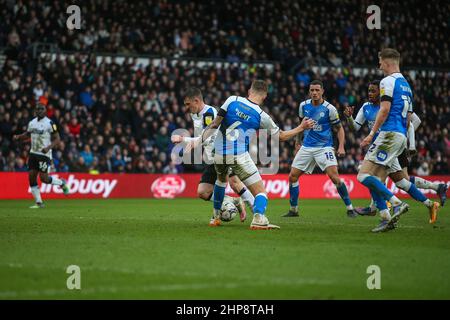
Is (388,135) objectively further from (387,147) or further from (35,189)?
(35,189)

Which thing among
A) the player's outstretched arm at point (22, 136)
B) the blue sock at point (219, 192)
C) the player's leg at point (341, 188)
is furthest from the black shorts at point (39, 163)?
the blue sock at point (219, 192)

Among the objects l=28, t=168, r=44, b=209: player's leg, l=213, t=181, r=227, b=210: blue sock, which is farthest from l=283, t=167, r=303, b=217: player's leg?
l=28, t=168, r=44, b=209: player's leg

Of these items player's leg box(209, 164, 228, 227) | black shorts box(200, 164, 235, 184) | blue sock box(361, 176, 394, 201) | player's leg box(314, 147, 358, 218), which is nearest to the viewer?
blue sock box(361, 176, 394, 201)

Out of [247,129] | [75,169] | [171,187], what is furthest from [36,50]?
[247,129]

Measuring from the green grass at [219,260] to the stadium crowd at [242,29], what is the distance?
17787 mm

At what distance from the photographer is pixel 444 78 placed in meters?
37.4

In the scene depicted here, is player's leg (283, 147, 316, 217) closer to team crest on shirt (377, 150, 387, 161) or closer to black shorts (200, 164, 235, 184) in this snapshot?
black shorts (200, 164, 235, 184)

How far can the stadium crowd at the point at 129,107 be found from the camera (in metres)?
27.8

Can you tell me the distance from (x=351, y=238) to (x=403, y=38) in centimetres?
2935

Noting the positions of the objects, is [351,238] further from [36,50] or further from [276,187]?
[36,50]

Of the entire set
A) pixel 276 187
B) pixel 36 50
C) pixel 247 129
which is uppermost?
pixel 36 50

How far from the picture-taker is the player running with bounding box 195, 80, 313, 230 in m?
12.9

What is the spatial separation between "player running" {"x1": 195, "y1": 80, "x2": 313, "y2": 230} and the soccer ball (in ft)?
3.50

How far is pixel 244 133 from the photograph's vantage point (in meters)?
13.1
